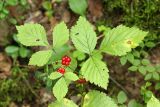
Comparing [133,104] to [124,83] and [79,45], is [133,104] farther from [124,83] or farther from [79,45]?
[79,45]

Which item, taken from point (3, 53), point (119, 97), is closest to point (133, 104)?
point (119, 97)

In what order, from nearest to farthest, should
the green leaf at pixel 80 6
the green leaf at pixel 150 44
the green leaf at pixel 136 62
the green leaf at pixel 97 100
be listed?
the green leaf at pixel 97 100
the green leaf at pixel 136 62
the green leaf at pixel 150 44
the green leaf at pixel 80 6

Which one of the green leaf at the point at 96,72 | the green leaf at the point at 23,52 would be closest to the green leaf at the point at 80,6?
the green leaf at the point at 23,52

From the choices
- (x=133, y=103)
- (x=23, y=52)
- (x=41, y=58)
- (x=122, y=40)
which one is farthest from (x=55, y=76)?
(x=23, y=52)

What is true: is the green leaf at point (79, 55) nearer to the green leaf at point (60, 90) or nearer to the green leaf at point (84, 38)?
the green leaf at point (84, 38)

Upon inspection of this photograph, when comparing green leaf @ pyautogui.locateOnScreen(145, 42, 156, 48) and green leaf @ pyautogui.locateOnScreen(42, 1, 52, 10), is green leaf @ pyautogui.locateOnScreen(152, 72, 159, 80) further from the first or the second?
green leaf @ pyautogui.locateOnScreen(42, 1, 52, 10)

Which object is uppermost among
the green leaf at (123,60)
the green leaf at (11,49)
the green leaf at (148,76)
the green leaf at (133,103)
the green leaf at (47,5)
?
the green leaf at (47,5)

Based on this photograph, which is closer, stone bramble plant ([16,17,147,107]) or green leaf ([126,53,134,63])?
stone bramble plant ([16,17,147,107])

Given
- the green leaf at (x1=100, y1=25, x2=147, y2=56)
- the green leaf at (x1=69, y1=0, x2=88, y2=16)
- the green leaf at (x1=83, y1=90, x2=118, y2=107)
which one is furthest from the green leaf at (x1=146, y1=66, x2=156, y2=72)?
the green leaf at (x1=69, y1=0, x2=88, y2=16)
